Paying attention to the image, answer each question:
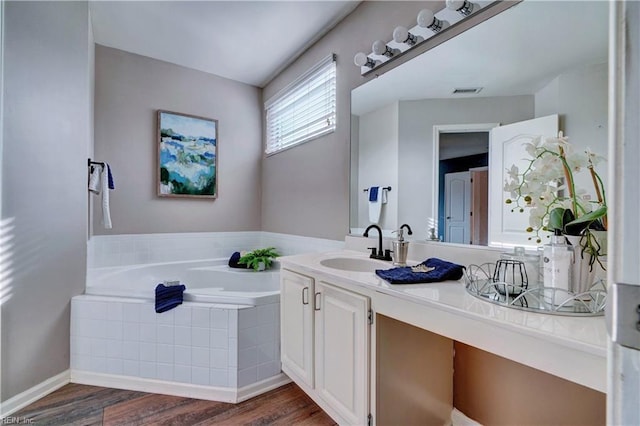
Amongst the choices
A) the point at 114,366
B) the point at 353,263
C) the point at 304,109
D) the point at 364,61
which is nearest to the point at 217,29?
the point at 304,109

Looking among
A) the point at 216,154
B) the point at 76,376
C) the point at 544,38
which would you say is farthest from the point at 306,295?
the point at 216,154

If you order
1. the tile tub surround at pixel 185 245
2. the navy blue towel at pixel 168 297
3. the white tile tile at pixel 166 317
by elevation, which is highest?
the tile tub surround at pixel 185 245

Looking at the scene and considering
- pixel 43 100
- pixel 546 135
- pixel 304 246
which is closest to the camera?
pixel 546 135

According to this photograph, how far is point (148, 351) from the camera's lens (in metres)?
1.99

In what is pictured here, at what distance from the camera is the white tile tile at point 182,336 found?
1930 millimetres

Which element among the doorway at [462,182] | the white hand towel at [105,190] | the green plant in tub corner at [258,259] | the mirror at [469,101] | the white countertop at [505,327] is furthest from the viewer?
the green plant in tub corner at [258,259]

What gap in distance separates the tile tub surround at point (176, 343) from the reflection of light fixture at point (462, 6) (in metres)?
1.98

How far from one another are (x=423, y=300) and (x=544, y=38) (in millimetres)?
1208

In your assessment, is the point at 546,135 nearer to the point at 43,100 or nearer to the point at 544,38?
the point at 544,38

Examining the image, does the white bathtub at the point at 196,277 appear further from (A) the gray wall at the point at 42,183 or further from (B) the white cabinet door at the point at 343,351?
(B) the white cabinet door at the point at 343,351

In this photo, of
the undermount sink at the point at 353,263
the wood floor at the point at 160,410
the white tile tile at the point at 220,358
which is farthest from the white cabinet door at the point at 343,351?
the white tile tile at the point at 220,358

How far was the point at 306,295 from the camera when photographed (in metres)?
1.60

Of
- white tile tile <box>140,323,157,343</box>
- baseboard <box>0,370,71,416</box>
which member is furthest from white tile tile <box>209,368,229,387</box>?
baseboard <box>0,370,71,416</box>

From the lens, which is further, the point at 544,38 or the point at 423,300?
the point at 544,38
